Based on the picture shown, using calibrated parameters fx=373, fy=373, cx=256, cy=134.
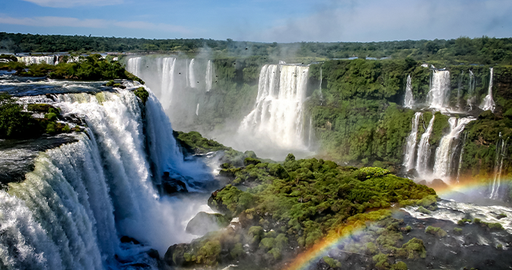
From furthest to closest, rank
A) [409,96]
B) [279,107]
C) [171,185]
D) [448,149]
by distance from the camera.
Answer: [279,107], [409,96], [448,149], [171,185]

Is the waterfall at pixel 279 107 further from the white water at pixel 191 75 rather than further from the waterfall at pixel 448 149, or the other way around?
the waterfall at pixel 448 149

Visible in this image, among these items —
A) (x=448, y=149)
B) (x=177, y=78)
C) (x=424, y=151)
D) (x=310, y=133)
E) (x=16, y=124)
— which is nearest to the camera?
(x=16, y=124)

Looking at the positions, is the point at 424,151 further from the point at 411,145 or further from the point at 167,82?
the point at 167,82

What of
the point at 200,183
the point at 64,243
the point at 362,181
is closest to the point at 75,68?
the point at 200,183

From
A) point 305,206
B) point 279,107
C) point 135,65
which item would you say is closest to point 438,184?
point 305,206

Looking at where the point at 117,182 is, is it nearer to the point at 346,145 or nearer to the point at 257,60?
the point at 346,145

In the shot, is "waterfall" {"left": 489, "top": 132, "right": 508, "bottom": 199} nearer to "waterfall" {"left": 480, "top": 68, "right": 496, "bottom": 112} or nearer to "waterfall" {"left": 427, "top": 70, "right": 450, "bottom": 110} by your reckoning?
"waterfall" {"left": 480, "top": 68, "right": 496, "bottom": 112}

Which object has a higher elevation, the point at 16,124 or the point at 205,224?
the point at 16,124
